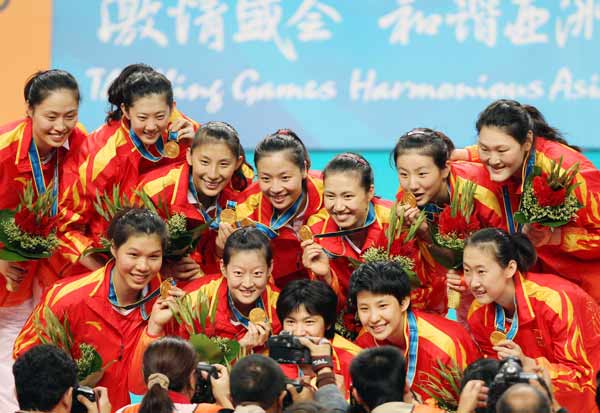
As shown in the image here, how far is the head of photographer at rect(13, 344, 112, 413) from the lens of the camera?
3.93 m

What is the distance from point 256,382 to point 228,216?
1.42 metres

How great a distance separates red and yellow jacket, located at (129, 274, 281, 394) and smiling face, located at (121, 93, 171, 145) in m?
0.68

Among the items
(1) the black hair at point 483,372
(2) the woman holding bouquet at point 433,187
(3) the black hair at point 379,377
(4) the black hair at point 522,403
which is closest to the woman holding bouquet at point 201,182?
(2) the woman holding bouquet at point 433,187

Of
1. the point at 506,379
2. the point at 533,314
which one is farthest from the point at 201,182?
the point at 506,379

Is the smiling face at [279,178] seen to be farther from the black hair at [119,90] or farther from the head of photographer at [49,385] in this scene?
the head of photographer at [49,385]

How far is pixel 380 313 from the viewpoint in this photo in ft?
15.6

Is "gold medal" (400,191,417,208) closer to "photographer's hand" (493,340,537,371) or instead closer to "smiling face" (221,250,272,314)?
"smiling face" (221,250,272,314)

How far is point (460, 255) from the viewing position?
4.99 m

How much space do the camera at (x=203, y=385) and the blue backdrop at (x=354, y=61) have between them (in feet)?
11.9

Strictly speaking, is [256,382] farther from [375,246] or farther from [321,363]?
[375,246]

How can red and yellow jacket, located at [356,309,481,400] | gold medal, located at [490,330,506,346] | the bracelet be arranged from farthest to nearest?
red and yellow jacket, located at [356,309,481,400] → gold medal, located at [490,330,506,346] → the bracelet

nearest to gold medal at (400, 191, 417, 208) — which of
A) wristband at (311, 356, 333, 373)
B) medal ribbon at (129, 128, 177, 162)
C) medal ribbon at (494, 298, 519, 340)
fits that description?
medal ribbon at (494, 298, 519, 340)

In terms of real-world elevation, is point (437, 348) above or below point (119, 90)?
below

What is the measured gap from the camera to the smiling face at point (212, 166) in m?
5.27
